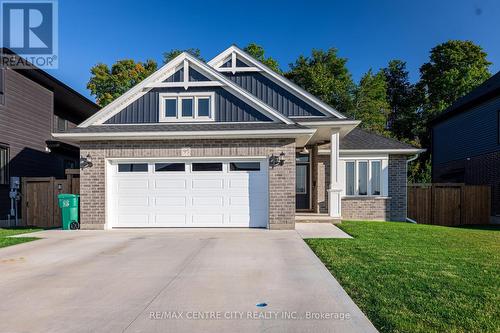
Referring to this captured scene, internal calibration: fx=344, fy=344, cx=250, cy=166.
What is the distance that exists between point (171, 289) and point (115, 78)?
35.3m

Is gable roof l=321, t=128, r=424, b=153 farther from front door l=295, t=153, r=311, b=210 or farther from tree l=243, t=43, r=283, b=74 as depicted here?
tree l=243, t=43, r=283, b=74

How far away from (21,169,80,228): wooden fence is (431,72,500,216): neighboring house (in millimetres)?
18510

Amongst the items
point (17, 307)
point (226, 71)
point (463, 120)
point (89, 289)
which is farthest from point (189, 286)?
point (463, 120)

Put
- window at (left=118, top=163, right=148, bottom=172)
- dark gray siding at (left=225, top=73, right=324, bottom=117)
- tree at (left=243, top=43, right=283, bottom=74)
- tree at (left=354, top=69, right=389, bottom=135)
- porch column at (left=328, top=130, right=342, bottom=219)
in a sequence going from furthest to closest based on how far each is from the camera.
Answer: tree at (left=243, top=43, right=283, bottom=74) → tree at (left=354, top=69, right=389, bottom=135) → dark gray siding at (left=225, top=73, right=324, bottom=117) → porch column at (left=328, top=130, right=342, bottom=219) → window at (left=118, top=163, right=148, bottom=172)

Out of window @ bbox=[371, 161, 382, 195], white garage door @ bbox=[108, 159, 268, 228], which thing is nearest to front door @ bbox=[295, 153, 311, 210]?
window @ bbox=[371, 161, 382, 195]

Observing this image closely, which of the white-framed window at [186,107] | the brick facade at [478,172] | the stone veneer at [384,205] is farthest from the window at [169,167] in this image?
the brick facade at [478,172]

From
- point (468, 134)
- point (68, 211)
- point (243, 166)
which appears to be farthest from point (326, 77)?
point (68, 211)

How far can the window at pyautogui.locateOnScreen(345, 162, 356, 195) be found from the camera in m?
14.8

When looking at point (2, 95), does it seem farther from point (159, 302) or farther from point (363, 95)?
point (363, 95)

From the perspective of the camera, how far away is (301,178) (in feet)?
51.7

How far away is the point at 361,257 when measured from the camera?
6922 millimetres

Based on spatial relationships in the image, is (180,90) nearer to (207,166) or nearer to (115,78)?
(207,166)

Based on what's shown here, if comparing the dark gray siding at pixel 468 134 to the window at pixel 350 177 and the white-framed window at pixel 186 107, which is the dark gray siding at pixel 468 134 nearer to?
the window at pixel 350 177

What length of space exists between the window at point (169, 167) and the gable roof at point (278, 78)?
5.16 meters
